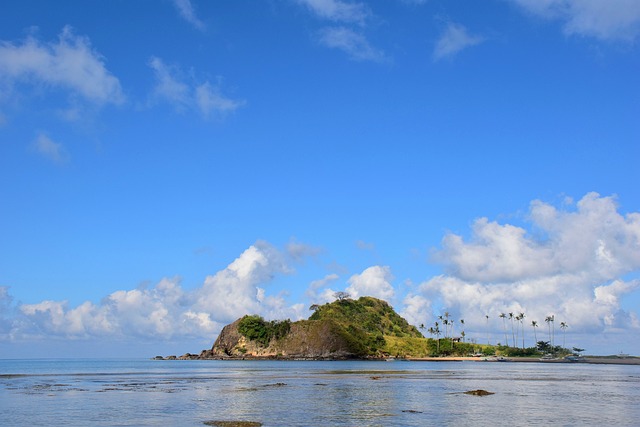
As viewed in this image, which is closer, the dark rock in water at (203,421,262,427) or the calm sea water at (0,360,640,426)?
the dark rock in water at (203,421,262,427)

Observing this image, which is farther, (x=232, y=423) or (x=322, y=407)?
(x=322, y=407)

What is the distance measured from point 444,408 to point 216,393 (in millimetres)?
35872

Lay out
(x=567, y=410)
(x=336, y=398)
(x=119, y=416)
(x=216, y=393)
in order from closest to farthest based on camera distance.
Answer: (x=119, y=416) < (x=567, y=410) < (x=336, y=398) < (x=216, y=393)

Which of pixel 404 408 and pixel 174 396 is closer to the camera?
pixel 404 408

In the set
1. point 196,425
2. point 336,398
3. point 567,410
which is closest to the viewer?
point 196,425

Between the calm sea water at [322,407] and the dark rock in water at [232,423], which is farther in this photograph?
the calm sea water at [322,407]

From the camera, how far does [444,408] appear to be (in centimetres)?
6362

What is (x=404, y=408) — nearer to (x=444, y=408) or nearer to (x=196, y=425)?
(x=444, y=408)

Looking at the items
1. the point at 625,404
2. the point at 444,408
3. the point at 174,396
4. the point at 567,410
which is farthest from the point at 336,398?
the point at 625,404

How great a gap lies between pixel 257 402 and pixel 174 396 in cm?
1479

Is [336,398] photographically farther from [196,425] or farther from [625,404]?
[625,404]

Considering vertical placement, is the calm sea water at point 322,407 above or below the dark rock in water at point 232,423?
below

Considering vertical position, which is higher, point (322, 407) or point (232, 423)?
point (232, 423)

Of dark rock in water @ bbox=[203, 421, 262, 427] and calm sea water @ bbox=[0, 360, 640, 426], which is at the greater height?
dark rock in water @ bbox=[203, 421, 262, 427]
